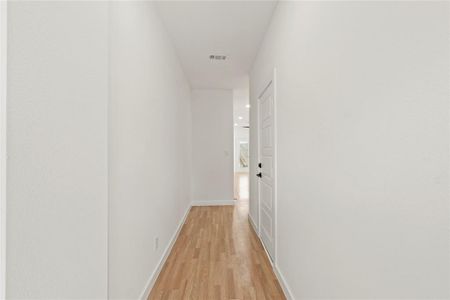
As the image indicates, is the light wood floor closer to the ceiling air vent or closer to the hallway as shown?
the hallway

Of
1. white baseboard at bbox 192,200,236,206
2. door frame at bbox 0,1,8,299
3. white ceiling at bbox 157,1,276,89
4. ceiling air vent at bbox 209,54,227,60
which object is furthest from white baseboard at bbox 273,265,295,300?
white baseboard at bbox 192,200,236,206

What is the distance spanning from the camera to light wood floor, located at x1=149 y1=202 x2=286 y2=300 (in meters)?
2.01

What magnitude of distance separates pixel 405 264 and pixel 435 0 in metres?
0.79

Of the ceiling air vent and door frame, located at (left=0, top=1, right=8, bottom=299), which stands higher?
the ceiling air vent

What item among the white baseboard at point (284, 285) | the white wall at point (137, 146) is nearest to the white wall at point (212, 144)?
the white wall at point (137, 146)

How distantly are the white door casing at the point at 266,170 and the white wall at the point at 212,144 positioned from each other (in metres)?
2.09

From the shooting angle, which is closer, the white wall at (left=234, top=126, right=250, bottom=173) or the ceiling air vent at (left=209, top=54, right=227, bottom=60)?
the ceiling air vent at (left=209, top=54, right=227, bottom=60)

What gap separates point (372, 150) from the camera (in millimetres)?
892

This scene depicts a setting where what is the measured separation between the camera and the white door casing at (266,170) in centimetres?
253

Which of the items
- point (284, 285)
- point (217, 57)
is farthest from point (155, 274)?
point (217, 57)

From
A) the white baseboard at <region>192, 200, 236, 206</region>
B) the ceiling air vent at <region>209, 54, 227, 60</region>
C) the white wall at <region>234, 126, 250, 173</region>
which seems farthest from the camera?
the white wall at <region>234, 126, 250, 173</region>

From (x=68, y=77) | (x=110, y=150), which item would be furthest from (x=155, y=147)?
(x=68, y=77)

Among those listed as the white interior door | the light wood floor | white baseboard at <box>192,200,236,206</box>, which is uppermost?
the white interior door

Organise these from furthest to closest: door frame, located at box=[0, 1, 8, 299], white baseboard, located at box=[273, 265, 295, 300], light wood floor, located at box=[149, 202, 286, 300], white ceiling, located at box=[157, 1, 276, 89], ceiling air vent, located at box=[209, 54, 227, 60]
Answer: ceiling air vent, located at box=[209, 54, 227, 60] < white ceiling, located at box=[157, 1, 276, 89] < light wood floor, located at box=[149, 202, 286, 300] < white baseboard, located at box=[273, 265, 295, 300] < door frame, located at box=[0, 1, 8, 299]
